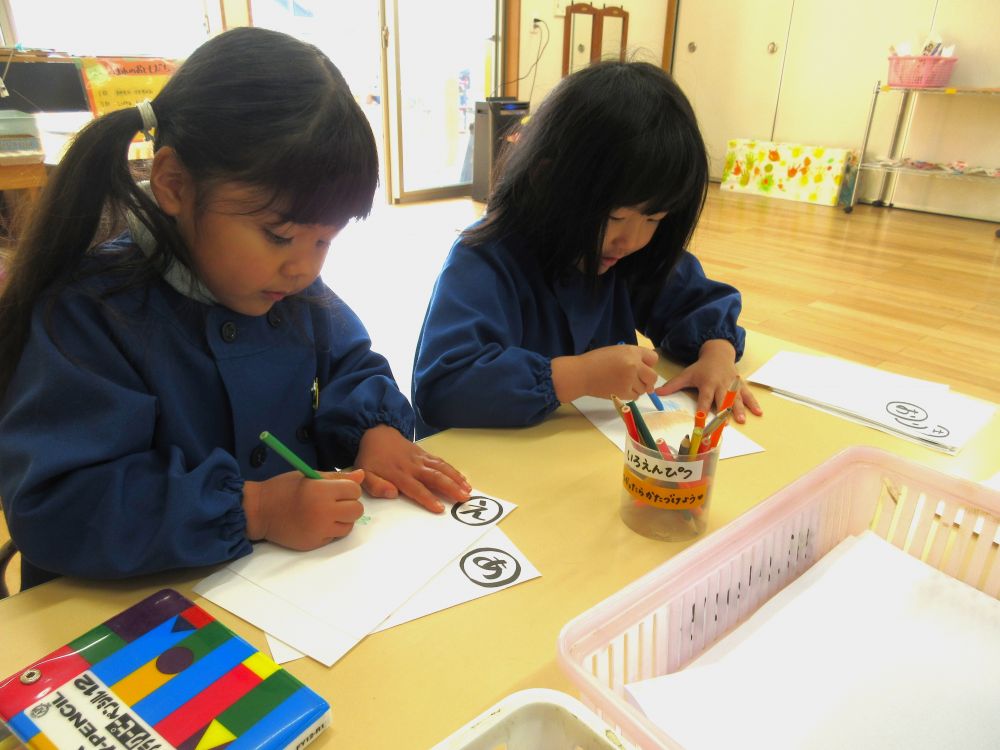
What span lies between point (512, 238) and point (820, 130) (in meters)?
4.71

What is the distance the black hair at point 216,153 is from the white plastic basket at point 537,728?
45 centimetres

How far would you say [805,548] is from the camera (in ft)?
1.98

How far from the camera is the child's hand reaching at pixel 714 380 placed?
2.90 feet

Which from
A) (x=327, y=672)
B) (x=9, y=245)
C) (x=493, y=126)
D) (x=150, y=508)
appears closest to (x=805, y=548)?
(x=327, y=672)

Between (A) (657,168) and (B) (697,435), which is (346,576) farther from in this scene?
(A) (657,168)

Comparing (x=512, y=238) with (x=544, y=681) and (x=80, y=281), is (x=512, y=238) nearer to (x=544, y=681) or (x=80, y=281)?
(x=80, y=281)

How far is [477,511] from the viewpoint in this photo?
639 millimetres

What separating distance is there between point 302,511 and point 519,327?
0.49 meters

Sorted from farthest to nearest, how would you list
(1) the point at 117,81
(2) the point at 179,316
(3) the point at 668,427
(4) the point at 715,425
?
(1) the point at 117,81 < (3) the point at 668,427 < (2) the point at 179,316 < (4) the point at 715,425

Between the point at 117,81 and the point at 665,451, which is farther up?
the point at 117,81

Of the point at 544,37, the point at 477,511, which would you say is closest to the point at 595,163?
the point at 477,511

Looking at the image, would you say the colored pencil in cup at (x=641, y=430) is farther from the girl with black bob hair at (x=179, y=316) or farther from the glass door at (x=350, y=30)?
the glass door at (x=350, y=30)

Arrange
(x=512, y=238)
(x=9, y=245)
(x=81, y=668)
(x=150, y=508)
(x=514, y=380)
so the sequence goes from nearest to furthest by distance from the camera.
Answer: (x=81, y=668), (x=150, y=508), (x=9, y=245), (x=514, y=380), (x=512, y=238)

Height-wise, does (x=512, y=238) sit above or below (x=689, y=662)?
above
